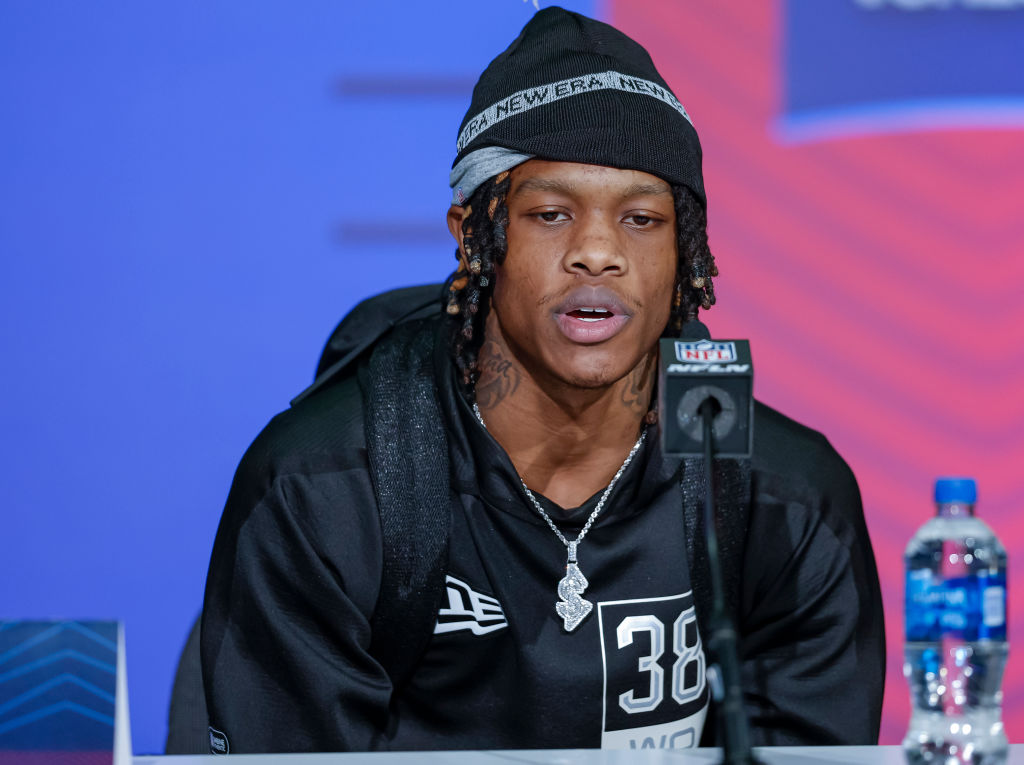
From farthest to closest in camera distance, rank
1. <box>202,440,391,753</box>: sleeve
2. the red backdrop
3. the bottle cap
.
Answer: the red backdrop → <box>202,440,391,753</box>: sleeve → the bottle cap

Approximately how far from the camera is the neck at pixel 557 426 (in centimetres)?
196

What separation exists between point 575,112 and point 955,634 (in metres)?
0.93

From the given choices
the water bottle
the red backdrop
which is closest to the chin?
the water bottle

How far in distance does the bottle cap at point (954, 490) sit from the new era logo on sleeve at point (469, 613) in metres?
0.78

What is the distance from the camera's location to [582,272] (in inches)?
71.8

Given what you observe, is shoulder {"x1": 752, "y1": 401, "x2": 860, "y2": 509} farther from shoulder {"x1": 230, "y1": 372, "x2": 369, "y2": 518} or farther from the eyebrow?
shoulder {"x1": 230, "y1": 372, "x2": 369, "y2": 518}

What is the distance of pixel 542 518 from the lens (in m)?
1.89

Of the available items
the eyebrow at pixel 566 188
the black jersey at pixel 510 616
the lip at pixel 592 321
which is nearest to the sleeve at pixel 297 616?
the black jersey at pixel 510 616

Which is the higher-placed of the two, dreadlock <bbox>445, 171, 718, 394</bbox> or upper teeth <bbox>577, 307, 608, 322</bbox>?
dreadlock <bbox>445, 171, 718, 394</bbox>

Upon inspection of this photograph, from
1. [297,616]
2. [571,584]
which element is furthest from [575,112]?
[297,616]

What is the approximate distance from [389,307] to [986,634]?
118 cm

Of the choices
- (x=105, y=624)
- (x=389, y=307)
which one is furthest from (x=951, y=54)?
(x=105, y=624)

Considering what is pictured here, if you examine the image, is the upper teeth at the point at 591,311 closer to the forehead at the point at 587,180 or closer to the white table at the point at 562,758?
the forehead at the point at 587,180

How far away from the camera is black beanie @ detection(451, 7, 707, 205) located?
1.83 m
